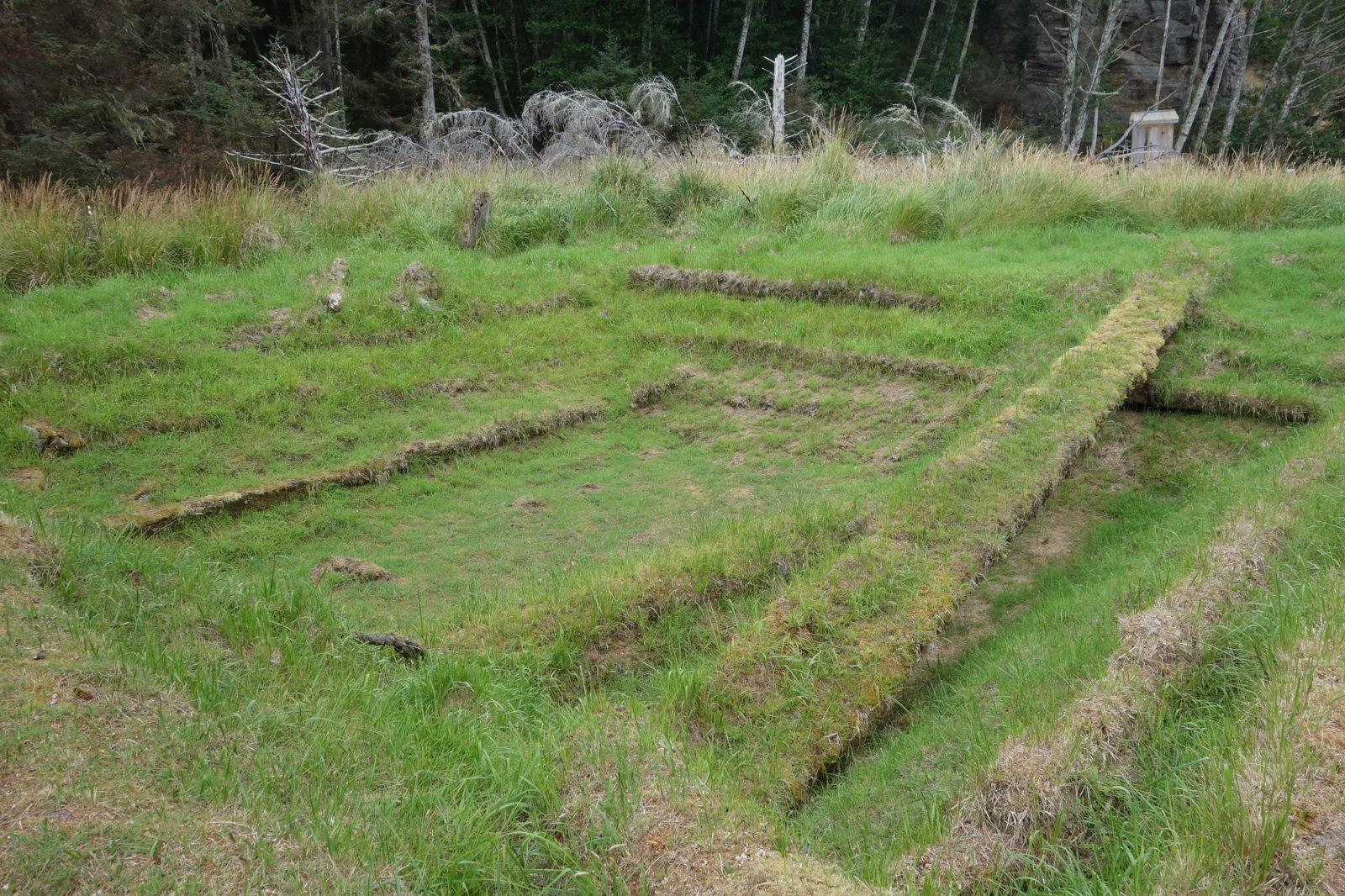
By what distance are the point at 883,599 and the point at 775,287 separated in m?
5.09

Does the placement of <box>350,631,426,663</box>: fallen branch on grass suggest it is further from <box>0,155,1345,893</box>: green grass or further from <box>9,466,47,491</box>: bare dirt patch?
Answer: <box>9,466,47,491</box>: bare dirt patch

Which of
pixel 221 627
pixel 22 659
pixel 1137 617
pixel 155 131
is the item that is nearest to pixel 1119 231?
pixel 1137 617

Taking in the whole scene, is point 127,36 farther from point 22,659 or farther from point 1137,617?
point 1137,617

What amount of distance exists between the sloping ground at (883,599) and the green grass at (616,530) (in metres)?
0.02

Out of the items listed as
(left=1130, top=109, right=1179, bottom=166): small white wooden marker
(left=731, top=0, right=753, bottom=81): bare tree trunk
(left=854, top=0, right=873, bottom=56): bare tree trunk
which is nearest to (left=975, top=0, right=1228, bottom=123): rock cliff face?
(left=854, top=0, right=873, bottom=56): bare tree trunk

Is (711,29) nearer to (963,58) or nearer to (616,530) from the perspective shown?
(963,58)

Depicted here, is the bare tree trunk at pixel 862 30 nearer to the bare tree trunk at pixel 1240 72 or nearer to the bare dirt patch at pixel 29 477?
the bare tree trunk at pixel 1240 72

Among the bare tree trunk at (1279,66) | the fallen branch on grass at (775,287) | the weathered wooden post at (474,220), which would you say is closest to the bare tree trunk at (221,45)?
the weathered wooden post at (474,220)

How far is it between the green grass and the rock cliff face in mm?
17816

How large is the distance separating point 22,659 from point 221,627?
753 millimetres

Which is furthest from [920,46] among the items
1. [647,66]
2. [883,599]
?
[883,599]

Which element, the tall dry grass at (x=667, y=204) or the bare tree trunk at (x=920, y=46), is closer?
the tall dry grass at (x=667, y=204)

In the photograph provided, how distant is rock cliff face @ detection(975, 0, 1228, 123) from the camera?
80.1 ft

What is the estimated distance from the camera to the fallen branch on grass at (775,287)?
25.5ft
